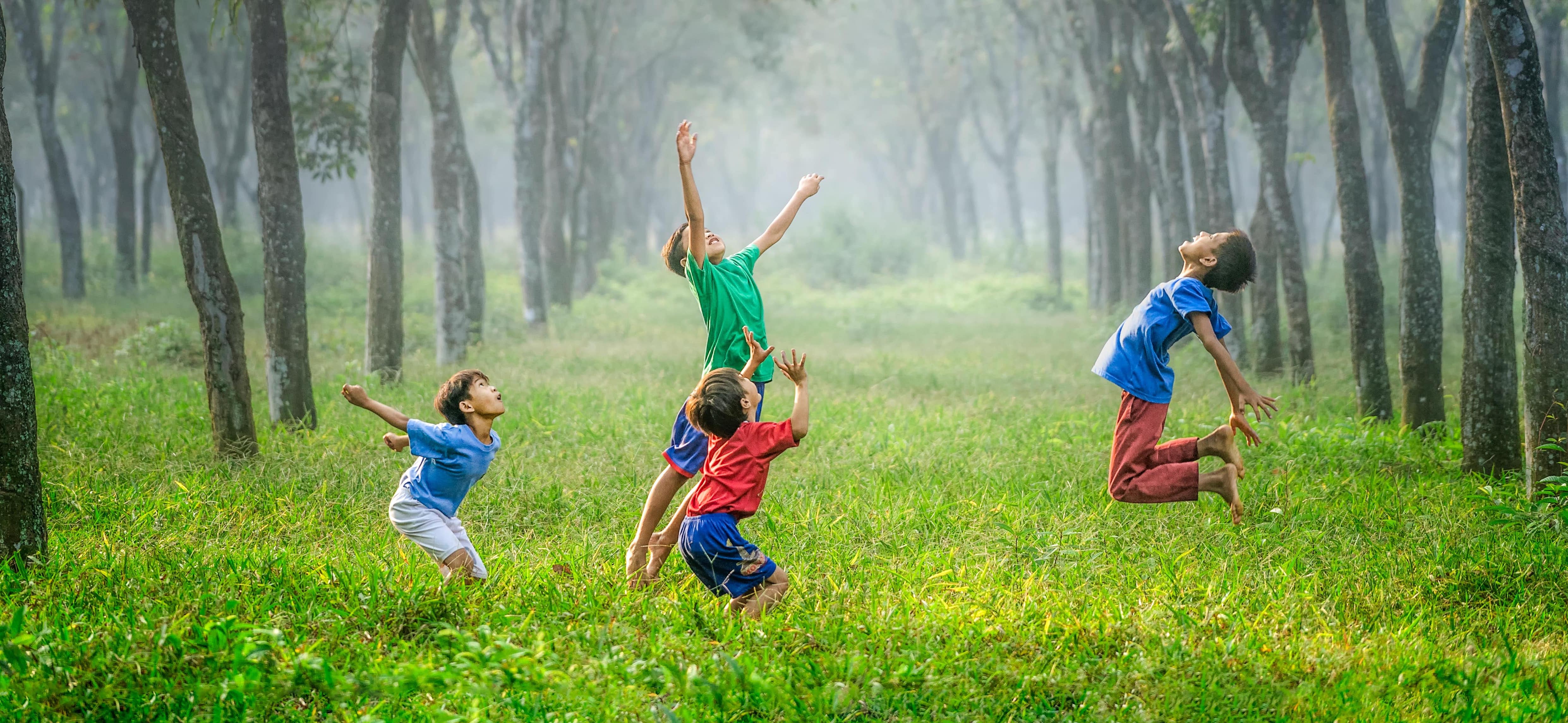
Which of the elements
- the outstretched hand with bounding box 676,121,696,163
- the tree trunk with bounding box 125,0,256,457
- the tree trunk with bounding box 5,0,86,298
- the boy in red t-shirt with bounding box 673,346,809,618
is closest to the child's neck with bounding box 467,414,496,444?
the boy in red t-shirt with bounding box 673,346,809,618

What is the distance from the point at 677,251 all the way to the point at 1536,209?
463 centimetres

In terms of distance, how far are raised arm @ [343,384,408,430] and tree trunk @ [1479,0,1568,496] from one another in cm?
571

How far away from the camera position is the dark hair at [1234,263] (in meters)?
4.98

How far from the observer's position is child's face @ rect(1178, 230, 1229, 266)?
5035mm

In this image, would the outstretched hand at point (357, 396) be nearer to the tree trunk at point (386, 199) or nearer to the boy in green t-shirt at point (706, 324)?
the boy in green t-shirt at point (706, 324)

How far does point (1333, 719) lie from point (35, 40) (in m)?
19.8

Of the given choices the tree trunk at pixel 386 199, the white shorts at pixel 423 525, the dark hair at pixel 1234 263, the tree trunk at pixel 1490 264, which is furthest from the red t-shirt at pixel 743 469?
the tree trunk at pixel 386 199

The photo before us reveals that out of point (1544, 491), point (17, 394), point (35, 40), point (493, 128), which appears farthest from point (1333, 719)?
point (493, 128)

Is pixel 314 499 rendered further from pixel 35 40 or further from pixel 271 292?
pixel 35 40

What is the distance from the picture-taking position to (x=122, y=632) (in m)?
3.60

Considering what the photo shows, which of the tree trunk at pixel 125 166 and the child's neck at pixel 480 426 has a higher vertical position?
the tree trunk at pixel 125 166

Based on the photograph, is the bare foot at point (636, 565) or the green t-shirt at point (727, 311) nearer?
the bare foot at point (636, 565)

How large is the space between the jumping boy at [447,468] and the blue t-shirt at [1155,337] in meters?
2.94

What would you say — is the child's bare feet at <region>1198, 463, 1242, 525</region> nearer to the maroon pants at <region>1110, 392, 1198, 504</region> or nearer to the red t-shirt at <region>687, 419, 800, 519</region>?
the maroon pants at <region>1110, 392, 1198, 504</region>
